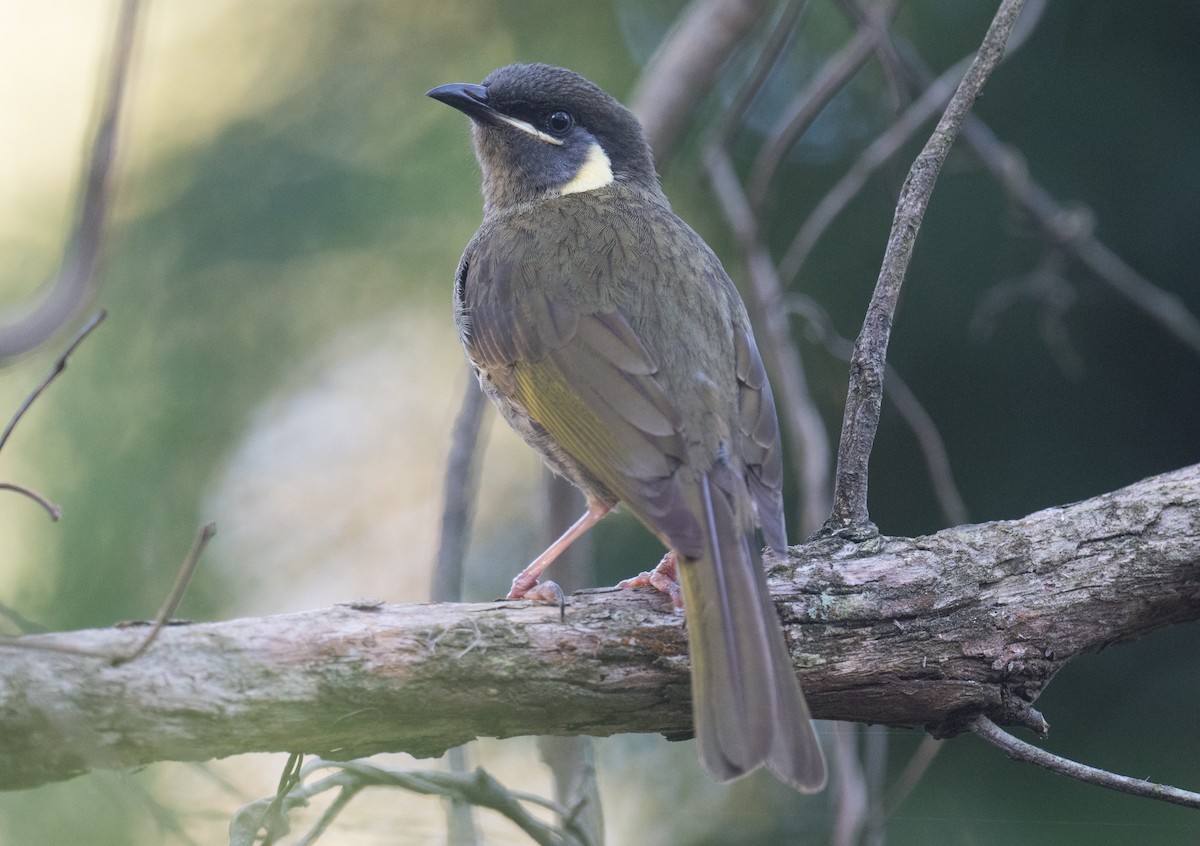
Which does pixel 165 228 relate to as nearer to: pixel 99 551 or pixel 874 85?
pixel 99 551

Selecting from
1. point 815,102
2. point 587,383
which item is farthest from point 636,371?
point 815,102

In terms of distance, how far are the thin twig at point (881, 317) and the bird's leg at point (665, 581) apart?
0.40m

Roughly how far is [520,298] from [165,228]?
345 cm

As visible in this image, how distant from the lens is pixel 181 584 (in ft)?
6.33

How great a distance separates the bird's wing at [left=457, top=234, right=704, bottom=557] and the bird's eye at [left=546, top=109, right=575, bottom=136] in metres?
0.69

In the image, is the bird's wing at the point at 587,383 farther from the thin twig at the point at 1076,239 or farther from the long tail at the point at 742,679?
the thin twig at the point at 1076,239

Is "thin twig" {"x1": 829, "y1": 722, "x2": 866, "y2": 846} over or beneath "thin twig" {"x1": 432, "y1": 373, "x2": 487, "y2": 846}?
beneath

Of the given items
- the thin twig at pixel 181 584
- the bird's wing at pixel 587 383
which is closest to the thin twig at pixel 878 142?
the bird's wing at pixel 587 383

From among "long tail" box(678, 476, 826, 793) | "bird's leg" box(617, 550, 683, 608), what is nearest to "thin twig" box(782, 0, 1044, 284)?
"bird's leg" box(617, 550, 683, 608)

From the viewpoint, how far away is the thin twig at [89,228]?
283 cm

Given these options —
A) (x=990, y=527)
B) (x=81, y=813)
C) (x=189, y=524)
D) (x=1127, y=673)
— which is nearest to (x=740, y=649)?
(x=990, y=527)

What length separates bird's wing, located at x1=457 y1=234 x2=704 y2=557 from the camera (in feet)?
9.33

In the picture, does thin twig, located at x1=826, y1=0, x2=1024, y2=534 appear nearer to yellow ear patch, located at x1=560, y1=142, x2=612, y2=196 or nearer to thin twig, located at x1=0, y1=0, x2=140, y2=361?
yellow ear patch, located at x1=560, y1=142, x2=612, y2=196

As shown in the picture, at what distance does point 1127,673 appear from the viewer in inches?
173
